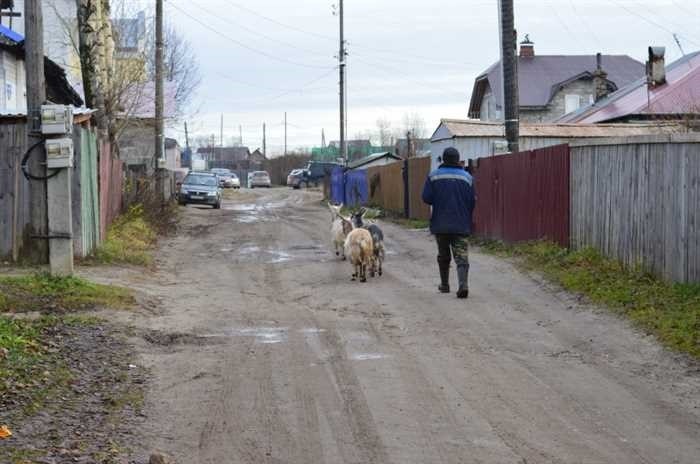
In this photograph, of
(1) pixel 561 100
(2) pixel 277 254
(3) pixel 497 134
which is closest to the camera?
(2) pixel 277 254

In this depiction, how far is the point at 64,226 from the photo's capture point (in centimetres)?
1341

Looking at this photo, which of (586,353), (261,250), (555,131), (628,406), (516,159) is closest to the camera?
(628,406)

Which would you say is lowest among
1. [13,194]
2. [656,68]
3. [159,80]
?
[13,194]

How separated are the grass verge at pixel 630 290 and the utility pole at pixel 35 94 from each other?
292 inches

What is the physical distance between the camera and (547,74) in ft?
187

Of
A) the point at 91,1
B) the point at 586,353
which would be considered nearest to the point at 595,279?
the point at 586,353

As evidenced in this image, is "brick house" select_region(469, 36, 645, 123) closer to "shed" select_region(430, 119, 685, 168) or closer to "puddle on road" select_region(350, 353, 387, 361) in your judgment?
"shed" select_region(430, 119, 685, 168)

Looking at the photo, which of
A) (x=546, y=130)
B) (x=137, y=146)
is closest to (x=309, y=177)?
(x=137, y=146)

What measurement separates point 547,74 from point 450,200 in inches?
1793

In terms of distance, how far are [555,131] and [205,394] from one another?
23159mm

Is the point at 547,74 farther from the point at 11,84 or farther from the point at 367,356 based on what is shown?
the point at 367,356

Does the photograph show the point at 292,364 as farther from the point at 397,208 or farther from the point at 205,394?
the point at 397,208

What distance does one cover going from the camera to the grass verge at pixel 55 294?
11.4 metres

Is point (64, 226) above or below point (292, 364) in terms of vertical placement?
above
